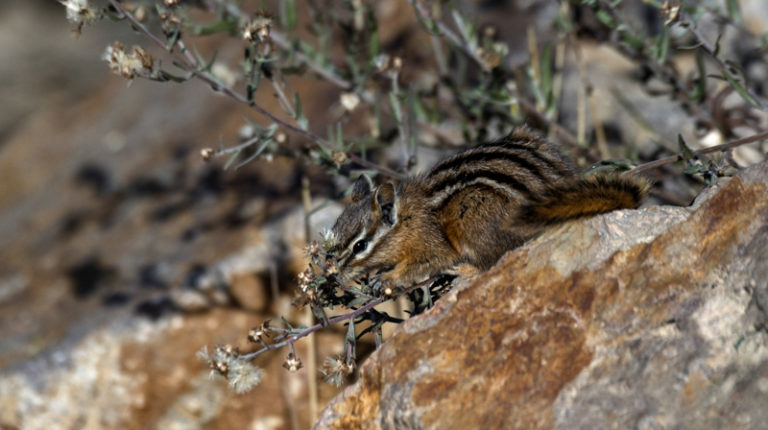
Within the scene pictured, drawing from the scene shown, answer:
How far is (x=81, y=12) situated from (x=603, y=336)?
87.6 inches

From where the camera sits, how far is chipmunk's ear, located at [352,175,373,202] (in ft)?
11.5

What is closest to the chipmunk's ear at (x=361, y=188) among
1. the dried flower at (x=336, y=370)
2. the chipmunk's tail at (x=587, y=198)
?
the chipmunk's tail at (x=587, y=198)

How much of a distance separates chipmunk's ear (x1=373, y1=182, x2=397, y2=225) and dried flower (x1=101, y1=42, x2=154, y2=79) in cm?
110

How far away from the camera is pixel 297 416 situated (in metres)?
4.24

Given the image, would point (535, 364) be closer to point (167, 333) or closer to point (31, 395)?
point (167, 333)

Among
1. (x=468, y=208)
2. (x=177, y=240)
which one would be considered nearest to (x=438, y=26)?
(x=468, y=208)

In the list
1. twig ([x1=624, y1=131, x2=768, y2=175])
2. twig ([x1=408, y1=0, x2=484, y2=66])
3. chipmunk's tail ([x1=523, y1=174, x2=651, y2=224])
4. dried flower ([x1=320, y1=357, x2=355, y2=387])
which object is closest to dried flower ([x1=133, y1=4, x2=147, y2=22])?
twig ([x1=408, y1=0, x2=484, y2=66])

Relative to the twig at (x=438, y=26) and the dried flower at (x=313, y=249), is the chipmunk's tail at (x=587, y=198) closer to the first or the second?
the dried flower at (x=313, y=249)

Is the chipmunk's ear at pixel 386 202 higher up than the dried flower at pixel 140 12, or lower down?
lower down

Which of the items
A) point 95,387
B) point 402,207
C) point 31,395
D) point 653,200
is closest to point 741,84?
point 653,200

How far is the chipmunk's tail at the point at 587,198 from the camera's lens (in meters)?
2.65

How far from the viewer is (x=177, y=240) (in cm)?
506

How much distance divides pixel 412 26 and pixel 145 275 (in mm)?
2692

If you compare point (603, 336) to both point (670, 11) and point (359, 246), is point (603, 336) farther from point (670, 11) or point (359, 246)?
point (670, 11)
